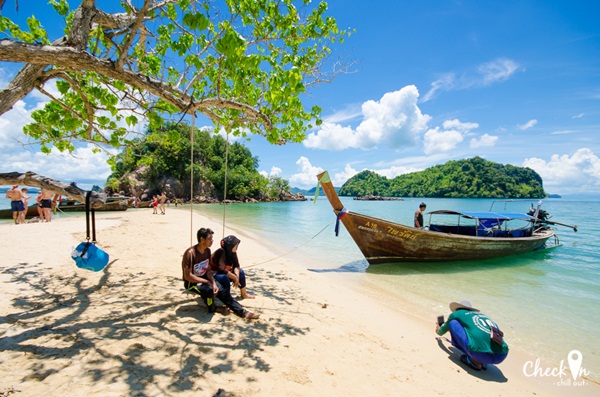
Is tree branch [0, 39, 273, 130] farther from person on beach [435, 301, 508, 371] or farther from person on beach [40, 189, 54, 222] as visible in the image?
person on beach [40, 189, 54, 222]

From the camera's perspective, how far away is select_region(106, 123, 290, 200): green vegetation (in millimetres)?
45094

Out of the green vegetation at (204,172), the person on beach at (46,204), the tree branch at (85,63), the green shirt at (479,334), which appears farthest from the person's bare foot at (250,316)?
the green vegetation at (204,172)

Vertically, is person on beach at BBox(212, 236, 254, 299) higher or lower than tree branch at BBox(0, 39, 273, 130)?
lower

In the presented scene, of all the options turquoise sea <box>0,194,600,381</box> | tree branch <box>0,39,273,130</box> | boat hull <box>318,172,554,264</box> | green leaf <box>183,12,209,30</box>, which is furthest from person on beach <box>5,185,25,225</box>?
green leaf <box>183,12,209,30</box>

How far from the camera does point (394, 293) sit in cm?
649

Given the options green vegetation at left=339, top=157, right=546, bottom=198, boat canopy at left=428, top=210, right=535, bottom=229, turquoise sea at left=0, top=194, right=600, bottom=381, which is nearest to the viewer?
turquoise sea at left=0, top=194, right=600, bottom=381

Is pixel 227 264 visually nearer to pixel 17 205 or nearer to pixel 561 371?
pixel 561 371

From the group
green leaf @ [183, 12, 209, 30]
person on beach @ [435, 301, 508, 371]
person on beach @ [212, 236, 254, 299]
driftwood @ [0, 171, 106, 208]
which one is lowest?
person on beach @ [435, 301, 508, 371]

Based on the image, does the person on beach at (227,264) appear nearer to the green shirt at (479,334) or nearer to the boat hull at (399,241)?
the green shirt at (479,334)

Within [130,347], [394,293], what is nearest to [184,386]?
[130,347]

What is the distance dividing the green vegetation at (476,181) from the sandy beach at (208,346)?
385 feet

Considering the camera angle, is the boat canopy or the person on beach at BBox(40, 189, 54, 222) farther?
the person on beach at BBox(40, 189, 54, 222)

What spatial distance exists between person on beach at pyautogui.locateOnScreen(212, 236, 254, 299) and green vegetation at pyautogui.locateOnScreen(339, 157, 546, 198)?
119 m

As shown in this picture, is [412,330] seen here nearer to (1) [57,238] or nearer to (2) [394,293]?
(2) [394,293]
